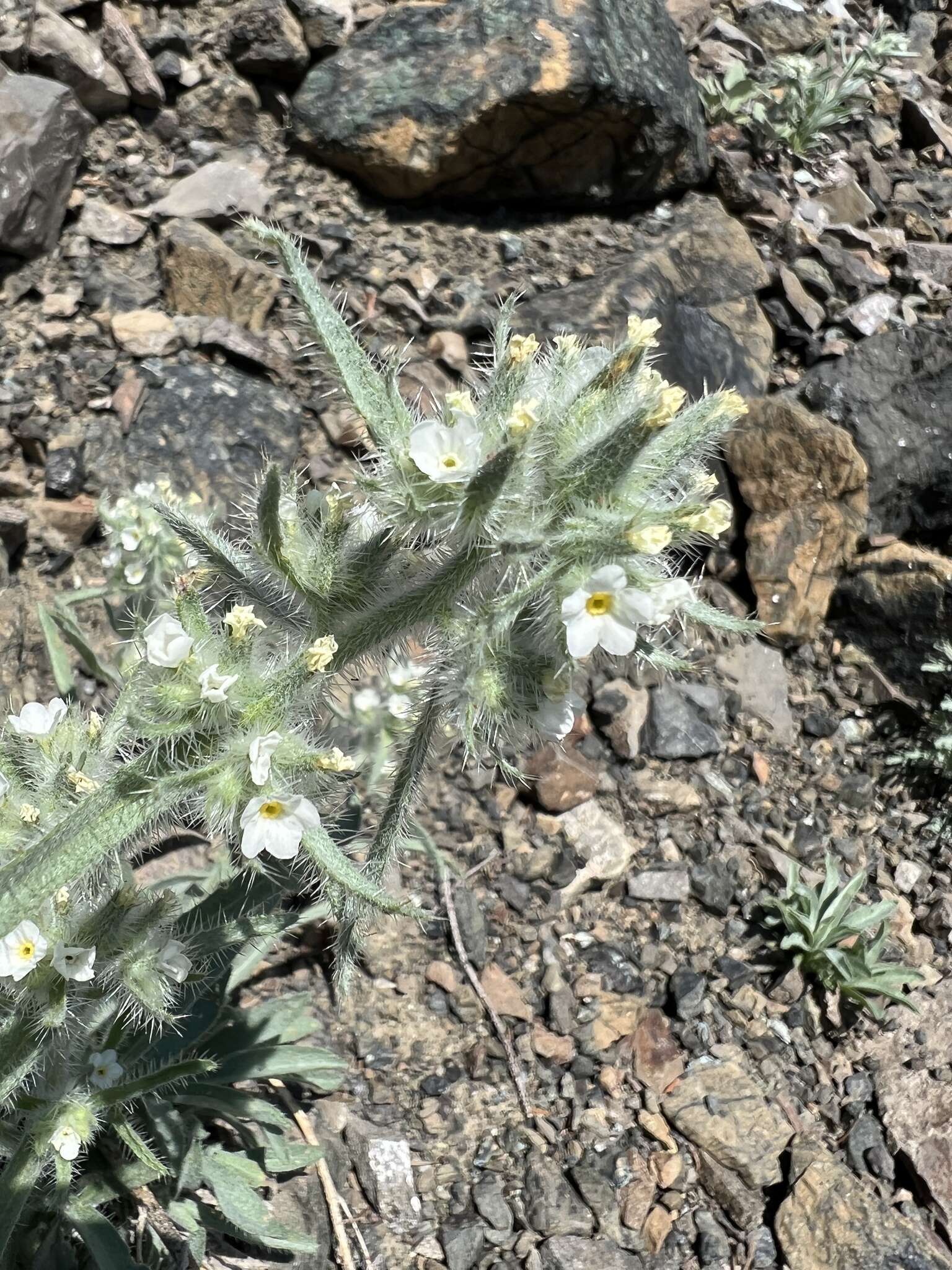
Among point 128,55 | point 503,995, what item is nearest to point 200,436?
point 128,55

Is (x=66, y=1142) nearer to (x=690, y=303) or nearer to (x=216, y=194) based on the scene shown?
(x=216, y=194)

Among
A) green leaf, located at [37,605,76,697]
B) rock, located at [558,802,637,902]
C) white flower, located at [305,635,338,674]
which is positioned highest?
white flower, located at [305,635,338,674]

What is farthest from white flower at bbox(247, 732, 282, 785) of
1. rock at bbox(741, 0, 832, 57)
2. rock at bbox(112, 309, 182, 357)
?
rock at bbox(741, 0, 832, 57)

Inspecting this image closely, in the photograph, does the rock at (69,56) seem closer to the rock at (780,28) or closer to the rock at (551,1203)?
the rock at (780,28)

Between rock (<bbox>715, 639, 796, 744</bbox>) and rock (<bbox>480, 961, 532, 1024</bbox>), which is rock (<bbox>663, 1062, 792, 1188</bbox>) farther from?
rock (<bbox>715, 639, 796, 744</bbox>)

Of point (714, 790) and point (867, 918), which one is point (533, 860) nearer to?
point (714, 790)

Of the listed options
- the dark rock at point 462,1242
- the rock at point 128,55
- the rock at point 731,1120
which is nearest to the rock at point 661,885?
the rock at point 731,1120

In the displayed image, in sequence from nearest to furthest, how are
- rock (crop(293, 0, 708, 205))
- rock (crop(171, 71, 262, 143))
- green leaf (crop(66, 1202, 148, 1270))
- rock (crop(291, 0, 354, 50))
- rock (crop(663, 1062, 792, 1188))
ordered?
1. green leaf (crop(66, 1202, 148, 1270))
2. rock (crop(663, 1062, 792, 1188))
3. rock (crop(293, 0, 708, 205))
4. rock (crop(171, 71, 262, 143))
5. rock (crop(291, 0, 354, 50))
